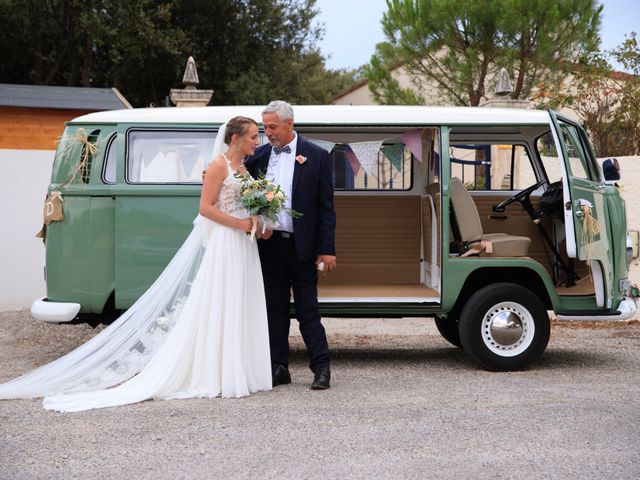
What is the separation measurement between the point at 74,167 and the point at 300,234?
2.47 meters

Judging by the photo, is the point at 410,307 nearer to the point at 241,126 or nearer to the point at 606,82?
the point at 241,126

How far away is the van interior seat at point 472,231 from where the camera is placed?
8.59m

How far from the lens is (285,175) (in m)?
7.33

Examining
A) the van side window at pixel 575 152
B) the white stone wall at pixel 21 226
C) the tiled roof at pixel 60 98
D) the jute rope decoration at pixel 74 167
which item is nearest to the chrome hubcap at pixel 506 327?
the van side window at pixel 575 152

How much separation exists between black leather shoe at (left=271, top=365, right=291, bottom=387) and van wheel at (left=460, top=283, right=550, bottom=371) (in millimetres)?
1699

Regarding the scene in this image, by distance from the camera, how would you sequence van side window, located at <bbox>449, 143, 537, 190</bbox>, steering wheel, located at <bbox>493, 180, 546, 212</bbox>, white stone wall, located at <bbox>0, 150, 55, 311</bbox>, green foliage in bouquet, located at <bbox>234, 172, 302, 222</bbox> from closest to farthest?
1. green foliage in bouquet, located at <bbox>234, 172, 302, 222</bbox>
2. steering wheel, located at <bbox>493, 180, 546, 212</bbox>
3. van side window, located at <bbox>449, 143, 537, 190</bbox>
4. white stone wall, located at <bbox>0, 150, 55, 311</bbox>

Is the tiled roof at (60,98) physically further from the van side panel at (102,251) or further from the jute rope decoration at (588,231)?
the jute rope decoration at (588,231)

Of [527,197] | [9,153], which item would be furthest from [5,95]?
[527,197]

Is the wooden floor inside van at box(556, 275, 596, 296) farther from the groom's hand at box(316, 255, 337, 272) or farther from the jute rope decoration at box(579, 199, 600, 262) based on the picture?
the groom's hand at box(316, 255, 337, 272)

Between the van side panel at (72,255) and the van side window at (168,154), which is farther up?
the van side window at (168,154)

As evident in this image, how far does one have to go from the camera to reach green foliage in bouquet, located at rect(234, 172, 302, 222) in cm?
692

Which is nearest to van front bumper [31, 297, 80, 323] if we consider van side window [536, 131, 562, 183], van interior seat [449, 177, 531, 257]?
van interior seat [449, 177, 531, 257]

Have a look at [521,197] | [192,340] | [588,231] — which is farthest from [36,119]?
[588,231]

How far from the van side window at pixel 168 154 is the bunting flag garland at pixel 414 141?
175cm
